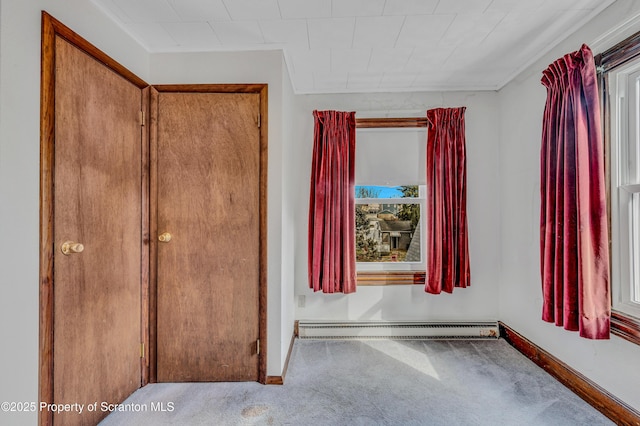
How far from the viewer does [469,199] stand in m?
3.00

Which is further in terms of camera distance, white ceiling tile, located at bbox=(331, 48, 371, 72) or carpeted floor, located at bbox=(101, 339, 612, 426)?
white ceiling tile, located at bbox=(331, 48, 371, 72)

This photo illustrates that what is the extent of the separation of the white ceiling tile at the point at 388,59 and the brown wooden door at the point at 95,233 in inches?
65.4

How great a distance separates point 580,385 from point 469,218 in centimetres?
145

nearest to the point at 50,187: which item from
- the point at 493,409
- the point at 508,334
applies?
the point at 493,409

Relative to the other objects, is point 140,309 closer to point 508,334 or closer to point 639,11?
point 508,334

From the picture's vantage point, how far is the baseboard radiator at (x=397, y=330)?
2916 mm

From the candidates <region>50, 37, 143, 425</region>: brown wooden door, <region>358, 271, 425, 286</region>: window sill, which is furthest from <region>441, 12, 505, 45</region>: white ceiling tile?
<region>50, 37, 143, 425</region>: brown wooden door

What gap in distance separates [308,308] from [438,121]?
82.4 inches

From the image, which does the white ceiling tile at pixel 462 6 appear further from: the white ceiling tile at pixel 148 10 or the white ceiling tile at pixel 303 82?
the white ceiling tile at pixel 148 10

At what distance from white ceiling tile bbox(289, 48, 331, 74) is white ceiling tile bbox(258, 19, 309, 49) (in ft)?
0.30

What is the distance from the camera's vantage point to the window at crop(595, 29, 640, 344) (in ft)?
5.65

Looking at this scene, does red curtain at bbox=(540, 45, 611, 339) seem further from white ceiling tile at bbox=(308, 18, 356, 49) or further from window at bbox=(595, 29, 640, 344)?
white ceiling tile at bbox=(308, 18, 356, 49)

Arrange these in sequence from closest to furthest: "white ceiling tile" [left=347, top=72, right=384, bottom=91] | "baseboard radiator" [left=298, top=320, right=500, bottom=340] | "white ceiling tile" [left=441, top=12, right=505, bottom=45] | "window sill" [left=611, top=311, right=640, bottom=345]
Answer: "window sill" [left=611, top=311, right=640, bottom=345], "white ceiling tile" [left=441, top=12, right=505, bottom=45], "white ceiling tile" [left=347, top=72, right=384, bottom=91], "baseboard radiator" [left=298, top=320, right=500, bottom=340]

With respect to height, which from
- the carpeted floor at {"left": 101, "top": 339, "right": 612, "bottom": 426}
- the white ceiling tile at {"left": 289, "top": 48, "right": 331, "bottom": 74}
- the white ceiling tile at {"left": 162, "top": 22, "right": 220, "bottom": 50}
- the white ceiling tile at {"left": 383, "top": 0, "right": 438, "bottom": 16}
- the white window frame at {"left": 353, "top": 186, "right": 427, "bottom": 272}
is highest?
the white ceiling tile at {"left": 289, "top": 48, "right": 331, "bottom": 74}
